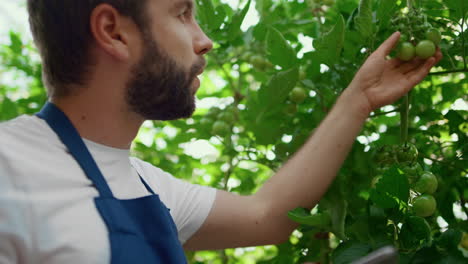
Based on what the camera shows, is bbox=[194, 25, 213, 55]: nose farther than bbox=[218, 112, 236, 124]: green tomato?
No

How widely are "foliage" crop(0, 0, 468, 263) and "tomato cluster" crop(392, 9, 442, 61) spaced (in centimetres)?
4

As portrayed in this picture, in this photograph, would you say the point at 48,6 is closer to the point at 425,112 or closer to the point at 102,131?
the point at 102,131

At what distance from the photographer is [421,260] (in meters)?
0.82

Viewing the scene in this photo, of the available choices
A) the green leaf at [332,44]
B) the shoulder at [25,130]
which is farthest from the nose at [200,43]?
the shoulder at [25,130]

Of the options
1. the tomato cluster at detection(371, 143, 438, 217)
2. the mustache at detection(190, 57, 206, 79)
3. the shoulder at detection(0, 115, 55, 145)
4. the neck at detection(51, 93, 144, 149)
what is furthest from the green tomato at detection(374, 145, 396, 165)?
the shoulder at detection(0, 115, 55, 145)

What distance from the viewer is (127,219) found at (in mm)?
949

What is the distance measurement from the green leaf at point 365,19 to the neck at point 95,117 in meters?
0.47

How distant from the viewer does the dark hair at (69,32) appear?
41.5 inches

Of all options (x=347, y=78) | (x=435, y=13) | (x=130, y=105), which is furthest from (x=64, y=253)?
(x=435, y=13)

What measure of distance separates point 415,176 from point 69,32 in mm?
702

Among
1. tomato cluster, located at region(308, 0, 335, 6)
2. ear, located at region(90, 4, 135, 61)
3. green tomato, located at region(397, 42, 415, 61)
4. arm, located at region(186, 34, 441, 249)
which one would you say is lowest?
arm, located at region(186, 34, 441, 249)

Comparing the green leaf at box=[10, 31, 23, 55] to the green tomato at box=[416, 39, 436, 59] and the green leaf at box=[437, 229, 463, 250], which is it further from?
the green leaf at box=[437, 229, 463, 250]

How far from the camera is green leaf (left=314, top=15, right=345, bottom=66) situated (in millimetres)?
994

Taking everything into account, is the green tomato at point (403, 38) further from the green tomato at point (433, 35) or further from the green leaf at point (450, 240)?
the green leaf at point (450, 240)
